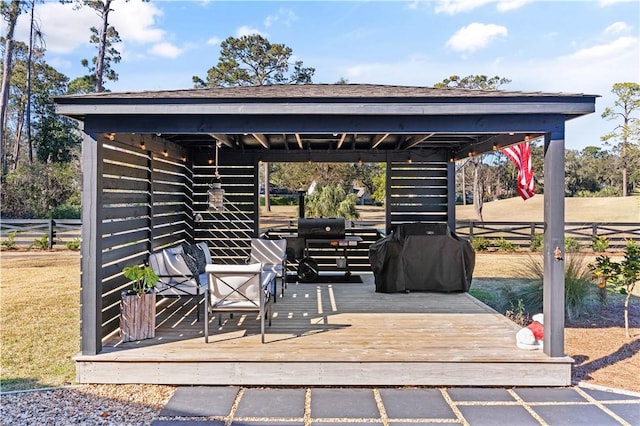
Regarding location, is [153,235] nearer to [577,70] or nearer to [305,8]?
[305,8]

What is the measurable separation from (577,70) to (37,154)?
22229mm

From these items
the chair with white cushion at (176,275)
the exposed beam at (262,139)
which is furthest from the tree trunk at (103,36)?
the chair with white cushion at (176,275)

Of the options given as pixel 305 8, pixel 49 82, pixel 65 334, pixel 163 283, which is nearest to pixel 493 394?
pixel 163 283

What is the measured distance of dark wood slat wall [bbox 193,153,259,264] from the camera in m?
8.03

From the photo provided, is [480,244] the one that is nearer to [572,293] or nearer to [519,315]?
[572,293]

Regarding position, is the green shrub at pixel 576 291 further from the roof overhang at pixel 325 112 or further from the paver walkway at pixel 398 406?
the roof overhang at pixel 325 112

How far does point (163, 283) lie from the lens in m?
5.16

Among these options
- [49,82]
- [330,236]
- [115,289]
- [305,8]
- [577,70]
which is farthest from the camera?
[49,82]

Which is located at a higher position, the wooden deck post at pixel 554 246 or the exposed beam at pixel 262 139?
the exposed beam at pixel 262 139

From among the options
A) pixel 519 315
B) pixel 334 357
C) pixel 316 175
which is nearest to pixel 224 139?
pixel 334 357

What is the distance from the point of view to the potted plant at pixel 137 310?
4.37 meters

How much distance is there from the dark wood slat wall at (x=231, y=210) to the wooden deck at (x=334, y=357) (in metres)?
Result: 3.02

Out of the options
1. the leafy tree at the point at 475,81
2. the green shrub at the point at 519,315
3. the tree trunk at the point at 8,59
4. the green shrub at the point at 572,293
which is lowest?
the green shrub at the point at 519,315

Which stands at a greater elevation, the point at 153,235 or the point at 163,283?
the point at 153,235
